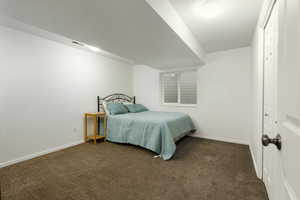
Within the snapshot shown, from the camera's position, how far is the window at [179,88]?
4125 mm

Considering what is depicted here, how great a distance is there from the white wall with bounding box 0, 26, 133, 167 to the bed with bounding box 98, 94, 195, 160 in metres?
0.74

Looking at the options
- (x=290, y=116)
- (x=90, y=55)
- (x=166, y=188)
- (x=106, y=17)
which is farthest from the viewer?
(x=90, y=55)

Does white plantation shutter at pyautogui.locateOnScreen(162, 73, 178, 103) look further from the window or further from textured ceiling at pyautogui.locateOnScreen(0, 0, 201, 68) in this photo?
textured ceiling at pyautogui.locateOnScreen(0, 0, 201, 68)

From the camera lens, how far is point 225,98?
3586mm

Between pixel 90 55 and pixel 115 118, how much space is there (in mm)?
1772

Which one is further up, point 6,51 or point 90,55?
point 90,55

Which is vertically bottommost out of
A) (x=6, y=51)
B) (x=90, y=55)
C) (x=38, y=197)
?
(x=38, y=197)

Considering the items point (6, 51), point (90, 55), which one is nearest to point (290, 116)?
point (6, 51)

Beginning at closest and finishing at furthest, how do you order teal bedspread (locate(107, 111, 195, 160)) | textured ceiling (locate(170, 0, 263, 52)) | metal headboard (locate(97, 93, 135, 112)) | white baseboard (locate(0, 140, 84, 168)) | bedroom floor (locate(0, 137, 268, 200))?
bedroom floor (locate(0, 137, 268, 200)), textured ceiling (locate(170, 0, 263, 52)), white baseboard (locate(0, 140, 84, 168)), teal bedspread (locate(107, 111, 195, 160)), metal headboard (locate(97, 93, 135, 112))

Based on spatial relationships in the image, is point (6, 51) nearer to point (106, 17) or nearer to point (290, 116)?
point (106, 17)

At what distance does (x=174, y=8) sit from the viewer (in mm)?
1871

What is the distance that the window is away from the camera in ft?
13.5

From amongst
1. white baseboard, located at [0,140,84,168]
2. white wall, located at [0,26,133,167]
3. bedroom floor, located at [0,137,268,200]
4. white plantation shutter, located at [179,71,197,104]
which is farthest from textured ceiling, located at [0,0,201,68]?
white baseboard, located at [0,140,84,168]

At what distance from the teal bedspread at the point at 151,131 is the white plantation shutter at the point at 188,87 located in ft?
2.36
